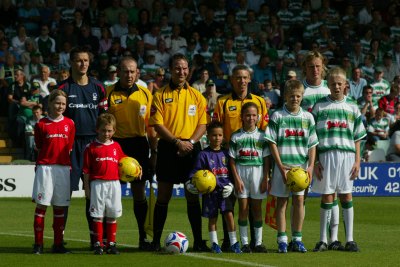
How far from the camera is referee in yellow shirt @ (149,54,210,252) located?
13781 millimetres

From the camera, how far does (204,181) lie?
13133 millimetres

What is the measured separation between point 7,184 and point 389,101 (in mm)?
10216

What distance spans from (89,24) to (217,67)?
3931mm

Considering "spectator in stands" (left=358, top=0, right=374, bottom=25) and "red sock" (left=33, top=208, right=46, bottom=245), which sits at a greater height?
"spectator in stands" (left=358, top=0, right=374, bottom=25)

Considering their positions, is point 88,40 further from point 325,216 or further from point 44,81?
point 325,216

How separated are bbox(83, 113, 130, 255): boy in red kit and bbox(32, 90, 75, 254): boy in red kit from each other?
30cm

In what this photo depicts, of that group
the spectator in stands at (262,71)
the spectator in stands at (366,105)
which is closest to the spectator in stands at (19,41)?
the spectator in stands at (262,71)

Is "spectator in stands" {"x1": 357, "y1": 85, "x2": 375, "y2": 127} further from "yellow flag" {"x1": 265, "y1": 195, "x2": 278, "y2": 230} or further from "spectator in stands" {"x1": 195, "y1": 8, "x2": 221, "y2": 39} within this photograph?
"yellow flag" {"x1": 265, "y1": 195, "x2": 278, "y2": 230}

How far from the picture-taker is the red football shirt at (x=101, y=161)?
1326cm

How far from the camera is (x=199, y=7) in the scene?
31.6 metres

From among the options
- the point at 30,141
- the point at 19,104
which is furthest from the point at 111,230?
the point at 19,104

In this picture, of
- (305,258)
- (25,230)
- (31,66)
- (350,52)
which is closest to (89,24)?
(31,66)

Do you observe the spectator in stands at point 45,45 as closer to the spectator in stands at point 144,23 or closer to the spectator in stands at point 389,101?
the spectator in stands at point 144,23

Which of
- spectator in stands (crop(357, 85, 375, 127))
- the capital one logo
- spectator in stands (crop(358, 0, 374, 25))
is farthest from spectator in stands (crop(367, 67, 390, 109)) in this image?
the capital one logo
